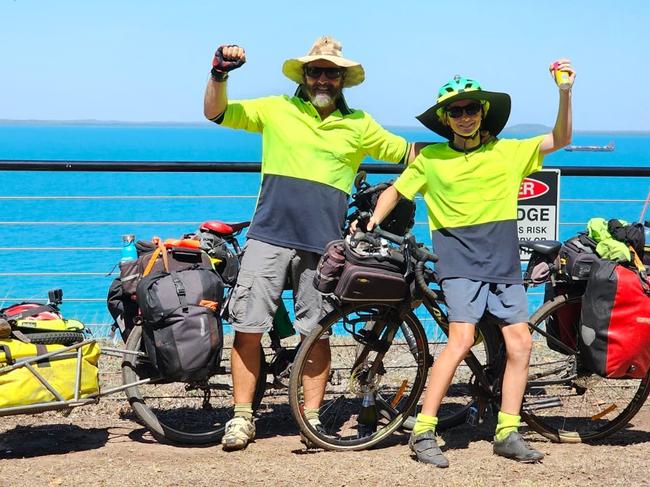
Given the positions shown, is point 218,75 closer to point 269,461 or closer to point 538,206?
point 269,461

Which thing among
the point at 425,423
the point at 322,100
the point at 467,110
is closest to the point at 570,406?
the point at 425,423

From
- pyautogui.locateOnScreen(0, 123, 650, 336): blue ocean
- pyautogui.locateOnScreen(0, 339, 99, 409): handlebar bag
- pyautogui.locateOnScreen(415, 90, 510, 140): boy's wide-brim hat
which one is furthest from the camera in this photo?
pyautogui.locateOnScreen(0, 123, 650, 336): blue ocean

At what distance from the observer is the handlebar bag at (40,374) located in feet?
16.3

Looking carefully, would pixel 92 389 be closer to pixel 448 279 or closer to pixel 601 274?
pixel 448 279

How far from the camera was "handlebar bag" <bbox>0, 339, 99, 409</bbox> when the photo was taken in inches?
196

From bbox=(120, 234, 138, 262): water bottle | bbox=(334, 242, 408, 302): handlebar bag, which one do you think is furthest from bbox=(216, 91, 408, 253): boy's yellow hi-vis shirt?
bbox=(120, 234, 138, 262): water bottle

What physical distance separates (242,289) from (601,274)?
1.81m

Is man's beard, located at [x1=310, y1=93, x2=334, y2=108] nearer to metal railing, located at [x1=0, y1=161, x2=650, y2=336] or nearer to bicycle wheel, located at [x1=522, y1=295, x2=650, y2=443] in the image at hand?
metal railing, located at [x1=0, y1=161, x2=650, y2=336]

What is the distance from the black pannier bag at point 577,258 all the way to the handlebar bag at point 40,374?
2.47 metres

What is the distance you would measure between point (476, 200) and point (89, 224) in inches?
120

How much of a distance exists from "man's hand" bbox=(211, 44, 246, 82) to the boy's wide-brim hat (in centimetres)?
94

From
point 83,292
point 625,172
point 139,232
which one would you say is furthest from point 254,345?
point 139,232

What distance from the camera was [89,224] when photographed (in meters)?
7.13

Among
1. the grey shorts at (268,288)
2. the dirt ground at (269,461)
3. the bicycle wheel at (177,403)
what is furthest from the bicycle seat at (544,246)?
the bicycle wheel at (177,403)
